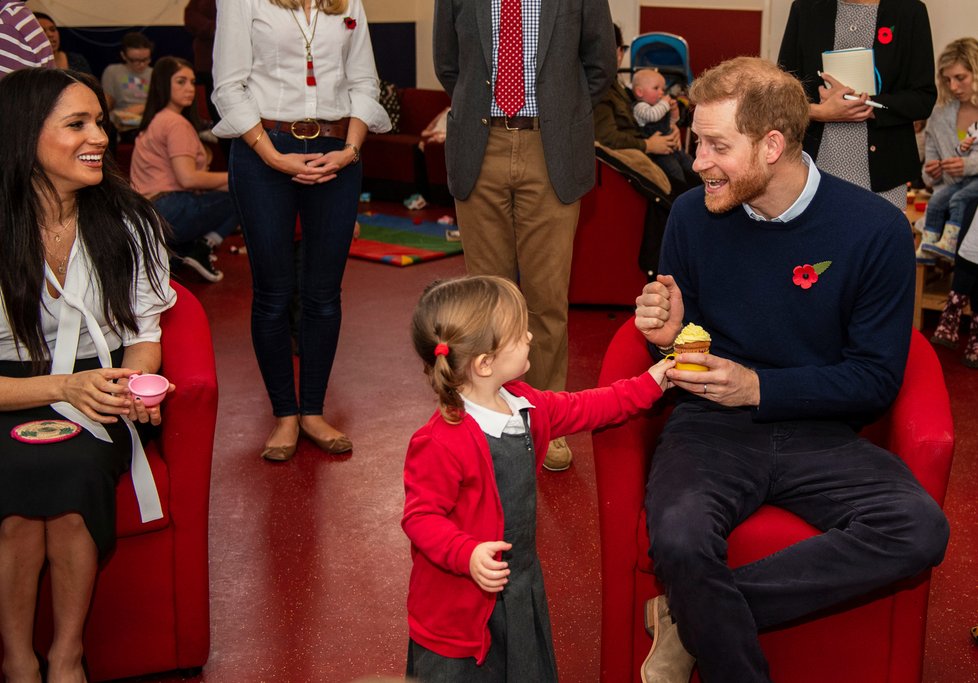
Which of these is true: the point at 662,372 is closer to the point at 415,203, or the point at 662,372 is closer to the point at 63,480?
the point at 63,480

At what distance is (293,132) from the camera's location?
333cm

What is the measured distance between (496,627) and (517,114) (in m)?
1.83

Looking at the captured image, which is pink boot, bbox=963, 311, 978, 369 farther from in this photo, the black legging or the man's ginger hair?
the man's ginger hair

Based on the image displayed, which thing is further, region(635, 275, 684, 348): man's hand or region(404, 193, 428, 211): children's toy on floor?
region(404, 193, 428, 211): children's toy on floor

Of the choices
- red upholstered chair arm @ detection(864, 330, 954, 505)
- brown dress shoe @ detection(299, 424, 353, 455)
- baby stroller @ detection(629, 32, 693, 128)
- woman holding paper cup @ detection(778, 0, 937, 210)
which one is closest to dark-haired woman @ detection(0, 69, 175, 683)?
brown dress shoe @ detection(299, 424, 353, 455)

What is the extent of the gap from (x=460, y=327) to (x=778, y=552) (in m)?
0.74

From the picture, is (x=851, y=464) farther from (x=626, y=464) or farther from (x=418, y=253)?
(x=418, y=253)

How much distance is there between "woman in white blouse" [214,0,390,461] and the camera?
10.8ft

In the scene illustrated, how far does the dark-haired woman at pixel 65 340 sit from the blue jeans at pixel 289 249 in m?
0.71

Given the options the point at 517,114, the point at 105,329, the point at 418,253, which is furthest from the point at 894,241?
the point at 418,253

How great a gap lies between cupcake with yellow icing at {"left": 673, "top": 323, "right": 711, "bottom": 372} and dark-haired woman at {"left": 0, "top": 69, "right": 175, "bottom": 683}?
1096 millimetres

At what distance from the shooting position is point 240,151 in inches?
132

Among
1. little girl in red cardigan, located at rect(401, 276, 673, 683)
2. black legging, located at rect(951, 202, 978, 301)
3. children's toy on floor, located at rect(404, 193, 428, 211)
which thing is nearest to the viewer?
little girl in red cardigan, located at rect(401, 276, 673, 683)

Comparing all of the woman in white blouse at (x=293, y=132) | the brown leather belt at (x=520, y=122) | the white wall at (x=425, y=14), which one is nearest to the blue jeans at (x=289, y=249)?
the woman in white blouse at (x=293, y=132)
